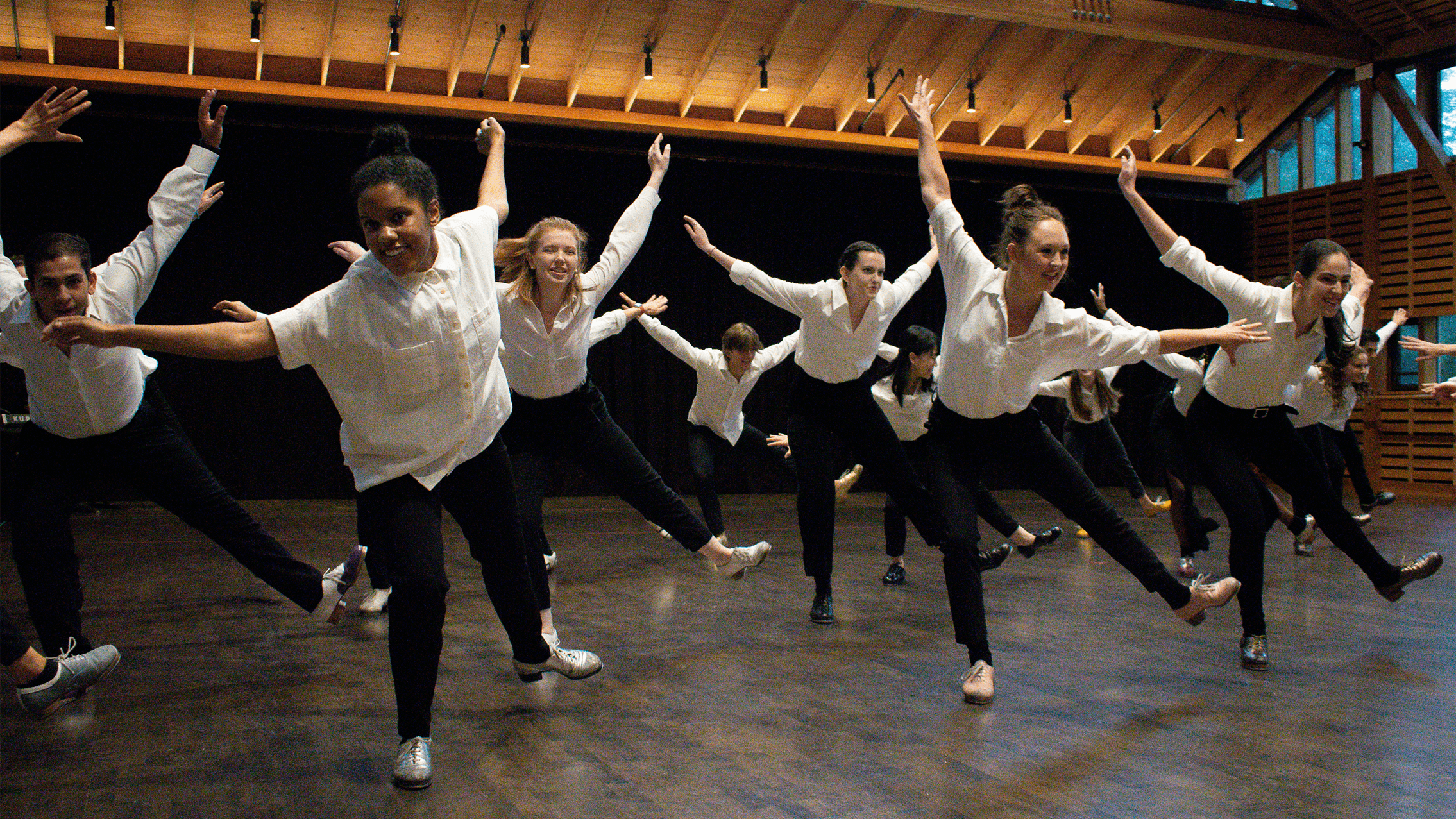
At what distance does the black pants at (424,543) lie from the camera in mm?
2248

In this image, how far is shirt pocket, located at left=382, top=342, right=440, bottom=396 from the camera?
7.24ft

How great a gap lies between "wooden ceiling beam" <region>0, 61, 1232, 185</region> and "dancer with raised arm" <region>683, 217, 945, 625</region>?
6.59 m

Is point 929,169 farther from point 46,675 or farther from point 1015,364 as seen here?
point 46,675

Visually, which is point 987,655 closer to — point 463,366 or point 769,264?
point 463,366

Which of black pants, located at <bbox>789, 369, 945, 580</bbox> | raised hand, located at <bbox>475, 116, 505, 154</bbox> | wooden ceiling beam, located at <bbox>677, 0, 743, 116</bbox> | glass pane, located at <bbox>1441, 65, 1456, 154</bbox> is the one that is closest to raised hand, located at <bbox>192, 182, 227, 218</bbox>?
raised hand, located at <bbox>475, 116, 505, 154</bbox>

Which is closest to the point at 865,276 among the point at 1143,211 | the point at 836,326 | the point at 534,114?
the point at 836,326

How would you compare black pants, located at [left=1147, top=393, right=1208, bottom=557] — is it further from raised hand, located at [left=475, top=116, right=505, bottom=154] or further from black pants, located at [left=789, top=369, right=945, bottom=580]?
raised hand, located at [left=475, top=116, right=505, bottom=154]

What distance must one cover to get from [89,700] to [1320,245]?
3.89m

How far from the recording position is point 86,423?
116 inches

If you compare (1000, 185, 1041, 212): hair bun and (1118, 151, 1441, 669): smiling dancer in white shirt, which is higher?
(1000, 185, 1041, 212): hair bun

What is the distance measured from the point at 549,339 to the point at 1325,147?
12.1 metres

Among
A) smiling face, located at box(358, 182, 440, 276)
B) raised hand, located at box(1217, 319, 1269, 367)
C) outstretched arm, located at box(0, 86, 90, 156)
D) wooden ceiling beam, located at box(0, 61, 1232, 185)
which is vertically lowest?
raised hand, located at box(1217, 319, 1269, 367)

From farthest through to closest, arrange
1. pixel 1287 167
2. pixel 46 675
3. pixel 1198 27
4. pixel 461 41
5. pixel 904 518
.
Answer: pixel 1287 167 → pixel 1198 27 → pixel 461 41 → pixel 904 518 → pixel 46 675

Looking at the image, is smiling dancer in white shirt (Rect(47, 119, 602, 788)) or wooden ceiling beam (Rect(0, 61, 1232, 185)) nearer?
smiling dancer in white shirt (Rect(47, 119, 602, 788))
